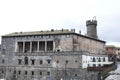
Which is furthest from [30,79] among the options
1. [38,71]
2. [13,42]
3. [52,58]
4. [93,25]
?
[93,25]

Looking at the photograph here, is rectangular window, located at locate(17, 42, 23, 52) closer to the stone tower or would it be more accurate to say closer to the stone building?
the stone building

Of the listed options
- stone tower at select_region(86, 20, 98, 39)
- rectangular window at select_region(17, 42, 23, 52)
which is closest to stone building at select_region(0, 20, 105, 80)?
rectangular window at select_region(17, 42, 23, 52)

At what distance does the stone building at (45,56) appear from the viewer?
62.9 meters

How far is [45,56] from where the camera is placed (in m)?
66.8

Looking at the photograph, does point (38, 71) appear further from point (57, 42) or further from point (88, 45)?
point (88, 45)

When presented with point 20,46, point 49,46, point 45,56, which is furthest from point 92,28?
point 45,56

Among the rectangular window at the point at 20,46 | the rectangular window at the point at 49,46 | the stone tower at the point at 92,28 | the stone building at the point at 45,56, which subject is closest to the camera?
the stone building at the point at 45,56

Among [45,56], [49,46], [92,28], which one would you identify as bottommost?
[45,56]

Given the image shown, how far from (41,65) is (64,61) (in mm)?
6516

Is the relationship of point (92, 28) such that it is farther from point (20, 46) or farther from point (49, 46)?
point (20, 46)

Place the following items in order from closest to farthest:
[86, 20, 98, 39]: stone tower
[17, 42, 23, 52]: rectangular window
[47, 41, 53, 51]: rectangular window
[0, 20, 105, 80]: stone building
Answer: [0, 20, 105, 80]: stone building → [47, 41, 53, 51]: rectangular window → [17, 42, 23, 52]: rectangular window → [86, 20, 98, 39]: stone tower

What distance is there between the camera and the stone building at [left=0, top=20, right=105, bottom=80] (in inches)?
2477

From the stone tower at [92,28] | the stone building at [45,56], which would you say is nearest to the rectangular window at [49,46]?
the stone building at [45,56]

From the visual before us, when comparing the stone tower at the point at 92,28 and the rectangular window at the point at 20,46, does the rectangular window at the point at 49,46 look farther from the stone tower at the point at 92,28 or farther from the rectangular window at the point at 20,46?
the stone tower at the point at 92,28
